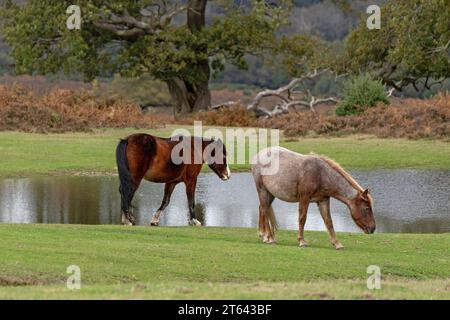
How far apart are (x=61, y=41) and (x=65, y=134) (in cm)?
877

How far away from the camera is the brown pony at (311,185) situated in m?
16.8

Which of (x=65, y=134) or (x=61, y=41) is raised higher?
(x=61, y=41)

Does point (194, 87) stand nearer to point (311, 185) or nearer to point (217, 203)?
point (217, 203)

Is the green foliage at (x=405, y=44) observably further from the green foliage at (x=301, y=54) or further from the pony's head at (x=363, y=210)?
the pony's head at (x=363, y=210)

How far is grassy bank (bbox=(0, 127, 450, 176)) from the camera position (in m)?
30.1

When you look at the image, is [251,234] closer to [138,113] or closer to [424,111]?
[424,111]

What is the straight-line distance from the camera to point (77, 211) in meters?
23.2

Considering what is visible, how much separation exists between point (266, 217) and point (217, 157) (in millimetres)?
3111

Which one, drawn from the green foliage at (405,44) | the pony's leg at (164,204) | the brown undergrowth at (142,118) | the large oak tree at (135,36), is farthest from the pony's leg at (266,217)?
the large oak tree at (135,36)

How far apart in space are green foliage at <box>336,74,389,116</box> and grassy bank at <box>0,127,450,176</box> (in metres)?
3.15

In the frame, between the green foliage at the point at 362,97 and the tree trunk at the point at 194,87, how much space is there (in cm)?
989

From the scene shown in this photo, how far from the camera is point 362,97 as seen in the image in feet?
128

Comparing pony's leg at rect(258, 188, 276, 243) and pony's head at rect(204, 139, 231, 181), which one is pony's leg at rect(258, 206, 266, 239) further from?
pony's head at rect(204, 139, 231, 181)
